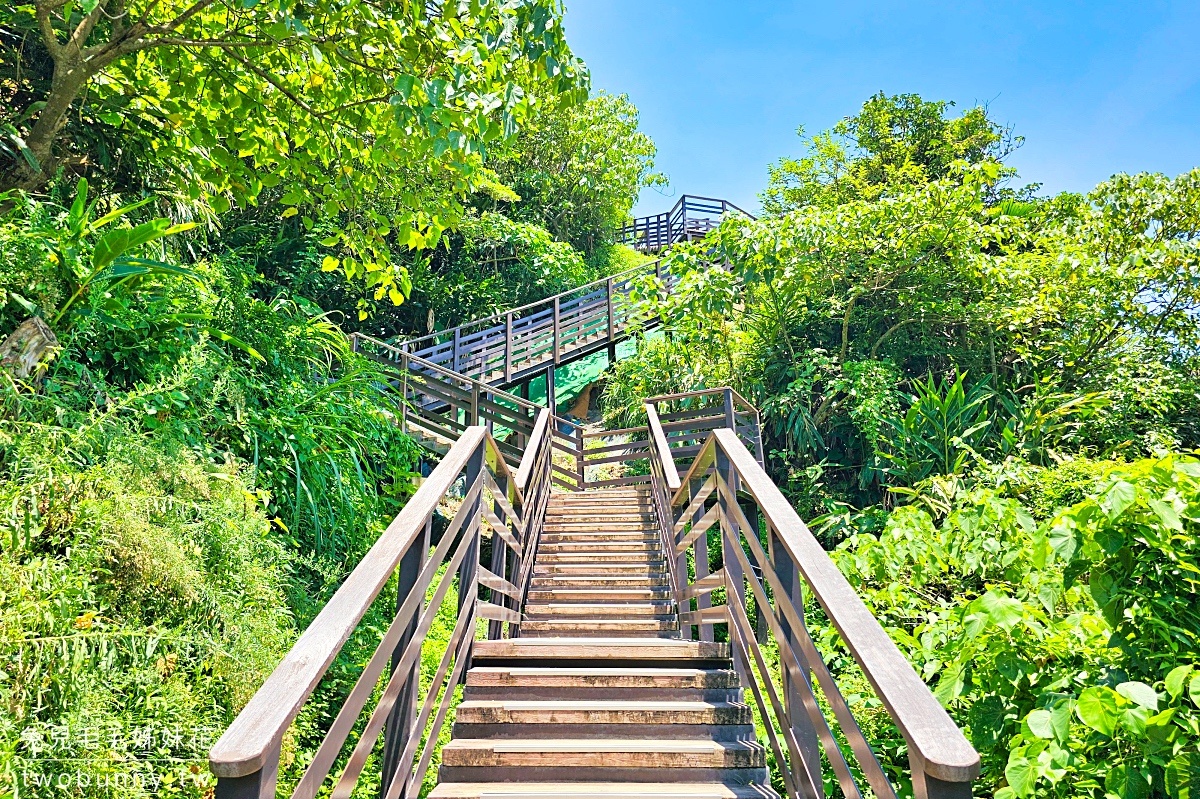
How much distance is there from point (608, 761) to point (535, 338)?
37.0 feet

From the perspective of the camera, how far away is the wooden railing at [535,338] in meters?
12.3

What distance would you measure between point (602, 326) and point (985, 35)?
26.0 feet

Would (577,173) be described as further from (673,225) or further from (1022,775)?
(1022,775)

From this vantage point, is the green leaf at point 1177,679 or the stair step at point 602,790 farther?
the stair step at point 602,790

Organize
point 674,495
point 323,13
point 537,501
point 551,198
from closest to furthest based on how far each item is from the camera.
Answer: point 323,13, point 674,495, point 537,501, point 551,198

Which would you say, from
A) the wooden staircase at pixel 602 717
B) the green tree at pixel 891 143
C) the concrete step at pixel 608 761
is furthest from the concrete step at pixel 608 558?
the green tree at pixel 891 143

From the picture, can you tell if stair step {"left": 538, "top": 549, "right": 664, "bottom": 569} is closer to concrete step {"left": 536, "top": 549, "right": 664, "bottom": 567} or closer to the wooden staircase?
concrete step {"left": 536, "top": 549, "right": 664, "bottom": 567}

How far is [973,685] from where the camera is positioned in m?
2.36

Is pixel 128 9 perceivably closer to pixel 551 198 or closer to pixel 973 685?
pixel 973 685

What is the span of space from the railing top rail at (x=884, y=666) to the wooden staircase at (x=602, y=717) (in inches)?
32.0

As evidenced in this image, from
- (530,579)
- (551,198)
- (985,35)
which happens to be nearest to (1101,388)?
(985,35)

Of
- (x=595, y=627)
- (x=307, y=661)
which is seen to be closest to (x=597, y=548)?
(x=595, y=627)

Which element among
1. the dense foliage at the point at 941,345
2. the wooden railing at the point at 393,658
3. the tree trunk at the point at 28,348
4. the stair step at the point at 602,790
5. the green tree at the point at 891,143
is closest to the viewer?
the wooden railing at the point at 393,658

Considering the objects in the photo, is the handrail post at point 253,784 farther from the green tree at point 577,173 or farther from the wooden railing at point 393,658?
the green tree at point 577,173
